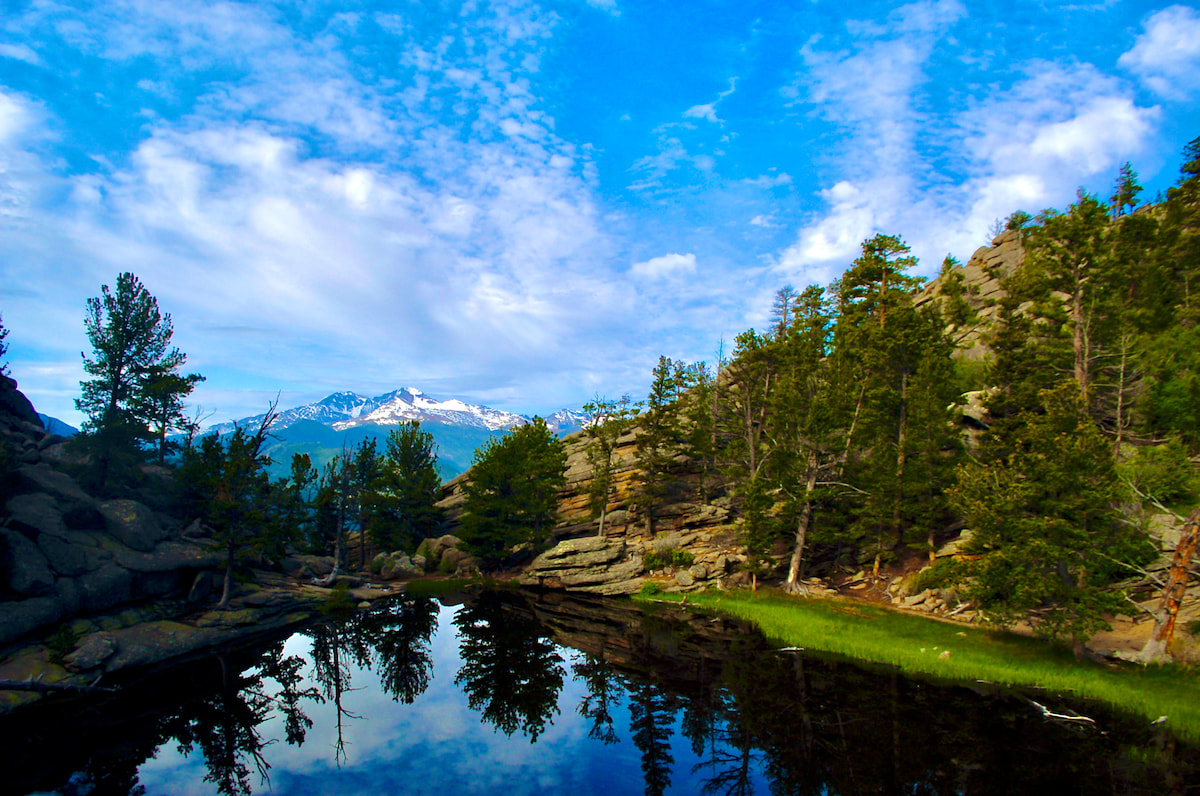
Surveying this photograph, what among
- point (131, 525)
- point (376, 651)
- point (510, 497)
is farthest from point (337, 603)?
point (510, 497)

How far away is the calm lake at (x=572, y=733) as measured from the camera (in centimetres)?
1473

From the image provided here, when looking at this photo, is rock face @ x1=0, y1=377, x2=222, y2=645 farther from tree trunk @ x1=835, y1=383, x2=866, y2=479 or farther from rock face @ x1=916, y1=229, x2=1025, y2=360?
rock face @ x1=916, y1=229, x2=1025, y2=360

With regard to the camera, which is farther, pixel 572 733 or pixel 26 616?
pixel 26 616

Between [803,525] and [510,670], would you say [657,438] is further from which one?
[510,670]

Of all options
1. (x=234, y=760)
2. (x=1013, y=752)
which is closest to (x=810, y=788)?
(x=1013, y=752)

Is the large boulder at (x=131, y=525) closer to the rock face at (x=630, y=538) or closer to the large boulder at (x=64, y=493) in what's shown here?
the large boulder at (x=64, y=493)

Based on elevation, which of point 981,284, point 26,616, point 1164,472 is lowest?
point 26,616

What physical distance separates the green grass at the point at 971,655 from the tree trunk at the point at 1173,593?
830 millimetres

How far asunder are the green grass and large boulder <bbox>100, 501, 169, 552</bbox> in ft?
135

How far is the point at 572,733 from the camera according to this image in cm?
1880

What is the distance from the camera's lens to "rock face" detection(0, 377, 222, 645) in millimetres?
24594

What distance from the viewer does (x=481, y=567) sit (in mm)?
64250

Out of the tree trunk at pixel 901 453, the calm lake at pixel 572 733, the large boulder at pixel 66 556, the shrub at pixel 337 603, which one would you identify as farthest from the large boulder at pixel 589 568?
the large boulder at pixel 66 556

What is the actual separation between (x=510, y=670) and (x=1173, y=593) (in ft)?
99.7
